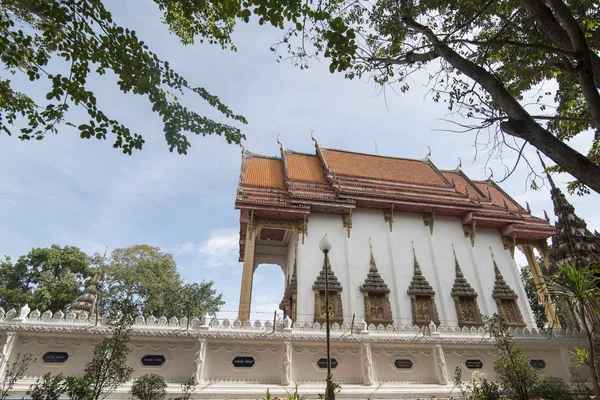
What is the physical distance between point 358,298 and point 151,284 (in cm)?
1565

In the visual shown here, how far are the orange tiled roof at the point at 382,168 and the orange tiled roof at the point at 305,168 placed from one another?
687 mm

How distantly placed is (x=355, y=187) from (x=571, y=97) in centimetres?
928

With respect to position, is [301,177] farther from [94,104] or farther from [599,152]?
[94,104]

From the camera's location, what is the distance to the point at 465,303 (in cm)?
1527

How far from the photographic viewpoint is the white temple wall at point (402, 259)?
47.8 feet

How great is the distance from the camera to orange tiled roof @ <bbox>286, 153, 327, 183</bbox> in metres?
17.5

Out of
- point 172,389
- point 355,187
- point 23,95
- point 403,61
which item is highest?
point 355,187

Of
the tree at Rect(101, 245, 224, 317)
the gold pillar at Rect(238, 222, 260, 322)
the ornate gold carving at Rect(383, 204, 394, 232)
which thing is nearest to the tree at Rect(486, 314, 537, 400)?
the gold pillar at Rect(238, 222, 260, 322)

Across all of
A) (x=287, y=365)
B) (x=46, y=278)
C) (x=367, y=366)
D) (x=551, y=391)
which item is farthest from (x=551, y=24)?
(x=46, y=278)

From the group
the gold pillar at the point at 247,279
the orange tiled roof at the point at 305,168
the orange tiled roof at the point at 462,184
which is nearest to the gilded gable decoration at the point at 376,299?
the gold pillar at the point at 247,279

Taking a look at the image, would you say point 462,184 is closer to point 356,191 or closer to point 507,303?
point 507,303

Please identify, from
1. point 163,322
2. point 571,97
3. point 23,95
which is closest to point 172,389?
point 163,322

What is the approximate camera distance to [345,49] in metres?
3.61

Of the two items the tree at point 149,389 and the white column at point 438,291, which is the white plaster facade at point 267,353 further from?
the white column at point 438,291
